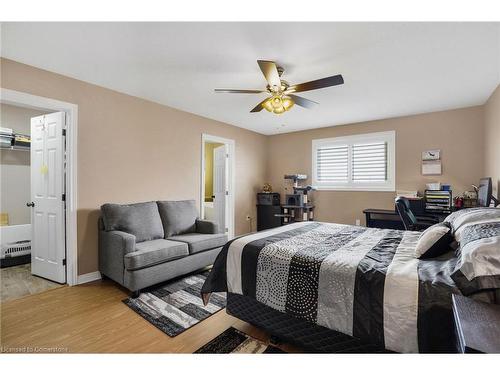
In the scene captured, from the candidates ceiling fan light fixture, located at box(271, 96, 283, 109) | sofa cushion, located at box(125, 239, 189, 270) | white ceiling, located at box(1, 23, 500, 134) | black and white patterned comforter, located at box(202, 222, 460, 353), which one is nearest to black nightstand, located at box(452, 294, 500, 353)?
black and white patterned comforter, located at box(202, 222, 460, 353)

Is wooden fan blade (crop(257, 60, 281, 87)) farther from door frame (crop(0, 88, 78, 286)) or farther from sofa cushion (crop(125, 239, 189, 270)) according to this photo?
door frame (crop(0, 88, 78, 286))

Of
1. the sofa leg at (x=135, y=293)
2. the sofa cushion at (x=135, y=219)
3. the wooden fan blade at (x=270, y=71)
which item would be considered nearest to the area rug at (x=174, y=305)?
the sofa leg at (x=135, y=293)

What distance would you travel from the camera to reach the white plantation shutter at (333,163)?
511 cm

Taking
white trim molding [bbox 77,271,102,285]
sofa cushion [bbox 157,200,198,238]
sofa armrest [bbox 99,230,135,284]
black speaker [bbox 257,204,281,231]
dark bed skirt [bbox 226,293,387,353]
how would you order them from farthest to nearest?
1. black speaker [bbox 257,204,281,231]
2. sofa cushion [bbox 157,200,198,238]
3. white trim molding [bbox 77,271,102,285]
4. sofa armrest [bbox 99,230,135,284]
5. dark bed skirt [bbox 226,293,387,353]

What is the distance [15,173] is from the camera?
404 centimetres

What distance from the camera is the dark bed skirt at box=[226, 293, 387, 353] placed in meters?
1.50

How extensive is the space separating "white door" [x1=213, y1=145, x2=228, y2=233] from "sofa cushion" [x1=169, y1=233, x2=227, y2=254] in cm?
157

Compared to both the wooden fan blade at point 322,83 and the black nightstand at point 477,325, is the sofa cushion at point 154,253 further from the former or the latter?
the black nightstand at point 477,325

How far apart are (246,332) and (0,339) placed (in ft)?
6.31

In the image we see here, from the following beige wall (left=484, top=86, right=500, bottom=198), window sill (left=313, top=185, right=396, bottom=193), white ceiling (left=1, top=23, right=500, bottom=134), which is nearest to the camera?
white ceiling (left=1, top=23, right=500, bottom=134)

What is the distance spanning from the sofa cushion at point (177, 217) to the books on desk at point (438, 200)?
12.4 ft

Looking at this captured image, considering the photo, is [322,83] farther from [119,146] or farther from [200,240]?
[119,146]

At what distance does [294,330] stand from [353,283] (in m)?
0.59
